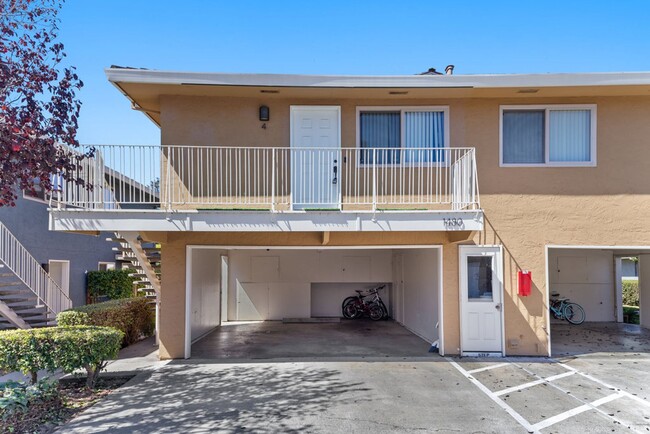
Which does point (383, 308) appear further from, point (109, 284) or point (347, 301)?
point (109, 284)

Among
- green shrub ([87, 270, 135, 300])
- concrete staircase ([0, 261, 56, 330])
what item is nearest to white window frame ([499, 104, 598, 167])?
concrete staircase ([0, 261, 56, 330])

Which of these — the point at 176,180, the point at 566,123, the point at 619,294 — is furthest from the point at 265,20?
the point at 619,294

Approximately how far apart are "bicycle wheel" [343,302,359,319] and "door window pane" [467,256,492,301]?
637 cm

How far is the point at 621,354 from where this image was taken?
891 cm

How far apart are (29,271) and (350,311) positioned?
29.8 feet

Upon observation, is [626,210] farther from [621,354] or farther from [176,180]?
[176,180]

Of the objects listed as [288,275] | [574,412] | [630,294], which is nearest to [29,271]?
[288,275]

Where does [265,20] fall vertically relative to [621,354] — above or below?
above

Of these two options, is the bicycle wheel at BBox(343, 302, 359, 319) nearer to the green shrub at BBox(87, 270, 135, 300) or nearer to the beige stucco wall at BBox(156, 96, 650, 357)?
the beige stucco wall at BBox(156, 96, 650, 357)

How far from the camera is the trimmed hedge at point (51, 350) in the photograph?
19.4 ft

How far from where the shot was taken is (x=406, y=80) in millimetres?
8195

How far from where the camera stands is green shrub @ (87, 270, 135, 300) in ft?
46.5

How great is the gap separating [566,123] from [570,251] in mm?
6240

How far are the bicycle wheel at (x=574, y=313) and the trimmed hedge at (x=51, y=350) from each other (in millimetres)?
12263
